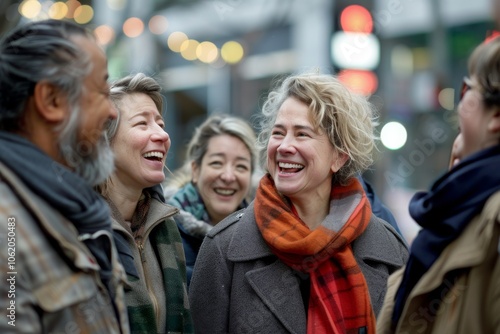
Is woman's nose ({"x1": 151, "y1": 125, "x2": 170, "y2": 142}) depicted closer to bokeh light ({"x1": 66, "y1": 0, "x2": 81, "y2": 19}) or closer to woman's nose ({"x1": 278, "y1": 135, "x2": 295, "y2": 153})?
woman's nose ({"x1": 278, "y1": 135, "x2": 295, "y2": 153})

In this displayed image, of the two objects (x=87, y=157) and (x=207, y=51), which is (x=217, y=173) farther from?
(x=207, y=51)

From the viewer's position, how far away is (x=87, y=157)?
9.16 feet

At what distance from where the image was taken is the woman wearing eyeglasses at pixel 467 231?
267 centimetres

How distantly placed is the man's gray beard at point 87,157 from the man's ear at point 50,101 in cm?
8

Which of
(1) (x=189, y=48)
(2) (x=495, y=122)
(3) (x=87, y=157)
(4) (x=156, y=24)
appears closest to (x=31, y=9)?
(3) (x=87, y=157)

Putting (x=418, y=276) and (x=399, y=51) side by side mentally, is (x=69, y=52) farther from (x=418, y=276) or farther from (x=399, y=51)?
(x=399, y=51)

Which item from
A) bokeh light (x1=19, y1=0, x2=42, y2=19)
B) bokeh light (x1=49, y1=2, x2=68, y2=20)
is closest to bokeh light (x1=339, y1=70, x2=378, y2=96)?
bokeh light (x1=49, y1=2, x2=68, y2=20)

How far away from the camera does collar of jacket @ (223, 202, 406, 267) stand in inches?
150

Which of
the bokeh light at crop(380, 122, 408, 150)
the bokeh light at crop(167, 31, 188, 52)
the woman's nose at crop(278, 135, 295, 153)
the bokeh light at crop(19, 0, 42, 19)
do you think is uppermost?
the bokeh light at crop(19, 0, 42, 19)

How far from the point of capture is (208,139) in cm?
538

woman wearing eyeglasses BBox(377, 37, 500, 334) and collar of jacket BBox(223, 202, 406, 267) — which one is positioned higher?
woman wearing eyeglasses BBox(377, 37, 500, 334)

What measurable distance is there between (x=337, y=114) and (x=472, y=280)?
4.80ft

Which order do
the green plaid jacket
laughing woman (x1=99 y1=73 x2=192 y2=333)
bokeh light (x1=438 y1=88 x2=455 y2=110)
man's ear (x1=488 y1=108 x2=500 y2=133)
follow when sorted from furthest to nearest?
bokeh light (x1=438 y1=88 x2=455 y2=110), laughing woman (x1=99 y1=73 x2=192 y2=333), the green plaid jacket, man's ear (x1=488 y1=108 x2=500 y2=133)

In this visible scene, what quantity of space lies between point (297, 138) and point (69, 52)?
1.52 m
